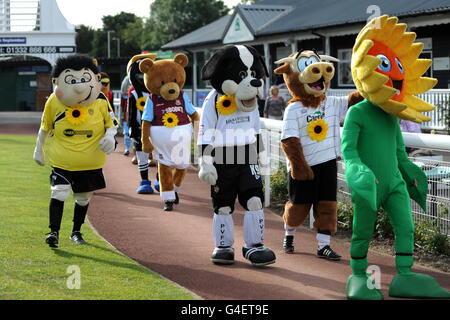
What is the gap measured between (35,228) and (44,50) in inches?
945

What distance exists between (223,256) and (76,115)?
2.05 metres

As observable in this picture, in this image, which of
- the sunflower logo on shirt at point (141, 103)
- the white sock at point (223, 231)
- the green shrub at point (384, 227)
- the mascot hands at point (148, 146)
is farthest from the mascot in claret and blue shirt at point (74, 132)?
the sunflower logo on shirt at point (141, 103)

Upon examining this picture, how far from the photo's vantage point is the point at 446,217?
6375mm

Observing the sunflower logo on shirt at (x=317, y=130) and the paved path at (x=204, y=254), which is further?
the sunflower logo on shirt at (x=317, y=130)

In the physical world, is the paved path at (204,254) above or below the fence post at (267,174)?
below

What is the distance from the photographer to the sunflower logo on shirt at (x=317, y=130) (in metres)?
6.35

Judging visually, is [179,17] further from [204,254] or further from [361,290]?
[361,290]

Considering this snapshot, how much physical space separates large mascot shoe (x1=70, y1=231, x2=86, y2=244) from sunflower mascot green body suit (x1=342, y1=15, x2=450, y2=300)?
299cm

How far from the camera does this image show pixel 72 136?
263 inches

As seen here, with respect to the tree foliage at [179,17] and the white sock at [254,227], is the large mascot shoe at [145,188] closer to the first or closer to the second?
the white sock at [254,227]

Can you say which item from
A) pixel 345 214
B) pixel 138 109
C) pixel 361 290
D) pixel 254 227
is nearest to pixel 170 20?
pixel 138 109

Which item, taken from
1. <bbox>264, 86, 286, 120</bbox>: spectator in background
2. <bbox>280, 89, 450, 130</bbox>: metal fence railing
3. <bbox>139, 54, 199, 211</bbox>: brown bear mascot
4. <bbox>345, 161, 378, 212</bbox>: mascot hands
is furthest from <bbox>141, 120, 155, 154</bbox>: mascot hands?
<bbox>280, 89, 450, 130</bbox>: metal fence railing
